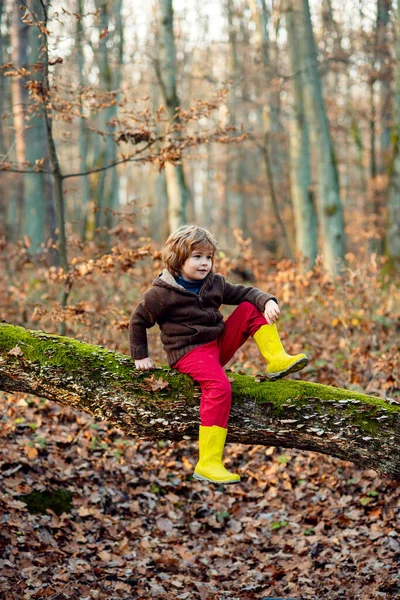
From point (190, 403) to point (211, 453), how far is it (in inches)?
14.2

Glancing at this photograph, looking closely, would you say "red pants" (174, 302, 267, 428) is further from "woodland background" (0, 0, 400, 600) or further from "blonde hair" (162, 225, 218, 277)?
"woodland background" (0, 0, 400, 600)

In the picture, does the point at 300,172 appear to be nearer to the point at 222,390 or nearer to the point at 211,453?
the point at 222,390

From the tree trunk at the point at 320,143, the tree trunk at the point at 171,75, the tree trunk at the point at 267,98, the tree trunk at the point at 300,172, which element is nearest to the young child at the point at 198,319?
the tree trunk at the point at 171,75

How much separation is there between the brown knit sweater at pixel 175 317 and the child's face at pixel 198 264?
107 millimetres

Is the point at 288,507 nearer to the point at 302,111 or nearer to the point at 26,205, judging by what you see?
the point at 302,111

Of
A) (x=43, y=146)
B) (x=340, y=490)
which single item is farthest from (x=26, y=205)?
(x=340, y=490)

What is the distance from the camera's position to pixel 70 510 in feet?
17.7

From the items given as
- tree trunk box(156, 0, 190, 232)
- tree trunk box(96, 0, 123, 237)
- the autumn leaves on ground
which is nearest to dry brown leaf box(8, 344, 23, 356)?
the autumn leaves on ground

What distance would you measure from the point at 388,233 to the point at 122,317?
617 centimetres

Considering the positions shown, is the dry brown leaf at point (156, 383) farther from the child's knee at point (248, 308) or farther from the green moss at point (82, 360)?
the child's knee at point (248, 308)

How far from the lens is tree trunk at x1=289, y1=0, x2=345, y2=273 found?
37.7 ft

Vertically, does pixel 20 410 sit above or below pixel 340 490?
above

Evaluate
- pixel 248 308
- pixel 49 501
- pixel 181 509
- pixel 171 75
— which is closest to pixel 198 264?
pixel 248 308

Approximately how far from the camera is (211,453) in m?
3.83
